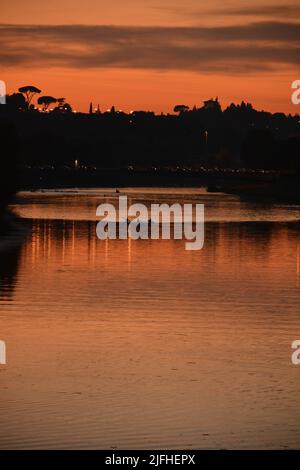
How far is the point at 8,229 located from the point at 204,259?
61.8 ft

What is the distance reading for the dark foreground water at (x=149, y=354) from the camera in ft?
51.7

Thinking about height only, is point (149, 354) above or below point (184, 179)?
above

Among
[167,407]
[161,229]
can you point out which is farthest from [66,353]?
[161,229]

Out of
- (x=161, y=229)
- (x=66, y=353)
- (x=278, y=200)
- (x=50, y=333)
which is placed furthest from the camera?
(x=278, y=200)

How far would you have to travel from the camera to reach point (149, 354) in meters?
20.8

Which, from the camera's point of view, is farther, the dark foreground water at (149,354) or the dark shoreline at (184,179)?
the dark shoreline at (184,179)

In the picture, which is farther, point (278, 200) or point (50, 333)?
point (278, 200)

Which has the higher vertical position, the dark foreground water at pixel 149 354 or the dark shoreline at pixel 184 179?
the dark foreground water at pixel 149 354

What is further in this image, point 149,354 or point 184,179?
point 184,179

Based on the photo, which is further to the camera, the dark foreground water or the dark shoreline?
the dark shoreline

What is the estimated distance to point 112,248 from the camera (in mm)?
47062

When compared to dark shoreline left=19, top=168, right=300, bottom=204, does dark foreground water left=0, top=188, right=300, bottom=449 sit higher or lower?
higher

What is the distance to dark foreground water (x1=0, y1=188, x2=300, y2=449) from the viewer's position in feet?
51.7
